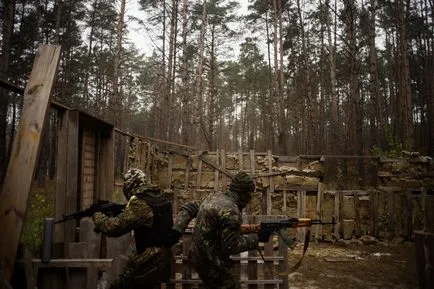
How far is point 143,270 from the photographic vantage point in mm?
3633

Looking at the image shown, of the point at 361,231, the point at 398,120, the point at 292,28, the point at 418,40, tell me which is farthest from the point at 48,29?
the point at 418,40

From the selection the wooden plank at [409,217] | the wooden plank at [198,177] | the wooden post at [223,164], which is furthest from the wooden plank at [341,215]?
the wooden plank at [198,177]

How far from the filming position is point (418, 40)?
28375 millimetres

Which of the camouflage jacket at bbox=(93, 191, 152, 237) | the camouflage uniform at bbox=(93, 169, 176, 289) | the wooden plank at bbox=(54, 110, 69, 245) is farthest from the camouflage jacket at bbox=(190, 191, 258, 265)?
the wooden plank at bbox=(54, 110, 69, 245)

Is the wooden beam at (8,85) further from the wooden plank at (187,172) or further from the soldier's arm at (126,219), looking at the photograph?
the wooden plank at (187,172)

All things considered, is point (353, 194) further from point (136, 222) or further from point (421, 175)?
point (136, 222)

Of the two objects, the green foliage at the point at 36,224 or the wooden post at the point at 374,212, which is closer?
the green foliage at the point at 36,224

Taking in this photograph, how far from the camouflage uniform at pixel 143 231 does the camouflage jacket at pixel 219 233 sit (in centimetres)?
34

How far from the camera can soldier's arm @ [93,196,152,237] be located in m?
3.47

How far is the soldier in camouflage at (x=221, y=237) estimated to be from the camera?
11.6 ft

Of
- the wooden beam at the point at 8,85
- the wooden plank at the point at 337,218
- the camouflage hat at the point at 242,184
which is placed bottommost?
the wooden plank at the point at 337,218

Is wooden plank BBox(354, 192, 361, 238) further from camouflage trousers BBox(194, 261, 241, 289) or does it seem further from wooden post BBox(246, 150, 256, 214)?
camouflage trousers BBox(194, 261, 241, 289)

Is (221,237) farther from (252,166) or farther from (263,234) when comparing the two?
(252,166)

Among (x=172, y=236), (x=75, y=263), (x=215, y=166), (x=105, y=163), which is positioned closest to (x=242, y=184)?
(x=172, y=236)
